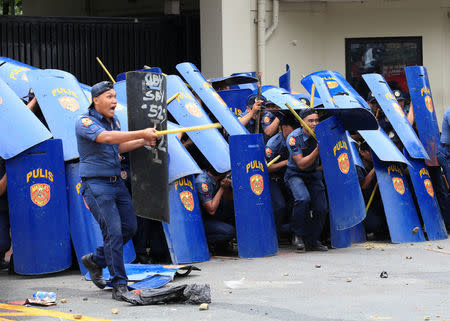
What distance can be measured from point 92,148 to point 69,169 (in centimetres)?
154

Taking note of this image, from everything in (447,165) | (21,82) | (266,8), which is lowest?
(447,165)

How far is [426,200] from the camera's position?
33.8ft

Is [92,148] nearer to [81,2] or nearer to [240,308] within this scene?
[240,308]

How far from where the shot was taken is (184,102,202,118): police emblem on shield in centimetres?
972

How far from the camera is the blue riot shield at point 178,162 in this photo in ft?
29.0

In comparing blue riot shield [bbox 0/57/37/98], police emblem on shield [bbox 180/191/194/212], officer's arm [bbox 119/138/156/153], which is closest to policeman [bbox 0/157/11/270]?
blue riot shield [bbox 0/57/37/98]

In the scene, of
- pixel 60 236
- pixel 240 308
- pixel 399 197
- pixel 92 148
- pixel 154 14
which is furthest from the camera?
pixel 154 14

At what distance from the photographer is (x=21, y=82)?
976 cm

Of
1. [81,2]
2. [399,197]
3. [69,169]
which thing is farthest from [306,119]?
[81,2]

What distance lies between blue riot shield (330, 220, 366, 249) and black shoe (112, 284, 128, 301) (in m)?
3.17

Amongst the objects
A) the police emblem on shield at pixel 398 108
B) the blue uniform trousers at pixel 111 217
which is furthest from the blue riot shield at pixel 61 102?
the police emblem on shield at pixel 398 108

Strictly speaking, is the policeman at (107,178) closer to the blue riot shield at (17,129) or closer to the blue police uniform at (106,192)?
the blue police uniform at (106,192)

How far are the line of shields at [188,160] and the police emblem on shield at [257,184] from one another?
10 mm

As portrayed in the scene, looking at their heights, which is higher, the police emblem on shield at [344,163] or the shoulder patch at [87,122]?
the shoulder patch at [87,122]
